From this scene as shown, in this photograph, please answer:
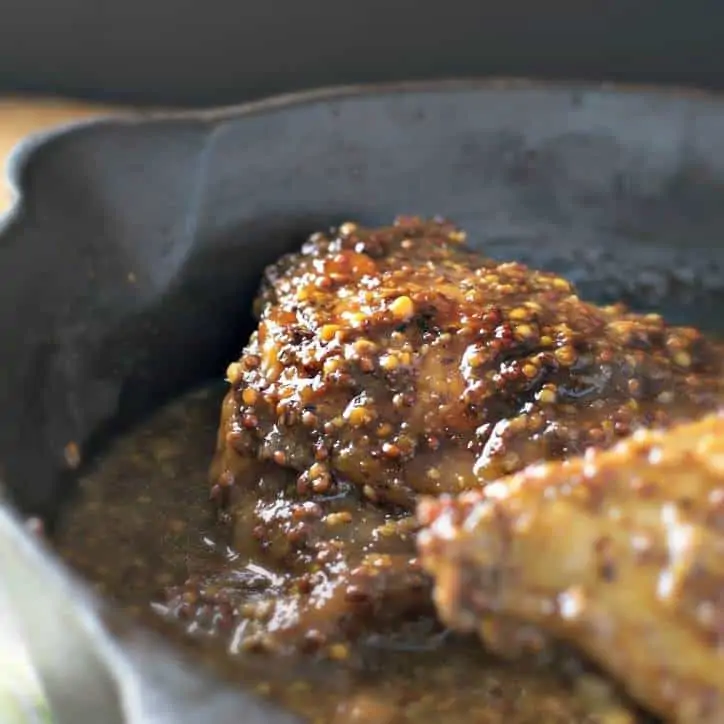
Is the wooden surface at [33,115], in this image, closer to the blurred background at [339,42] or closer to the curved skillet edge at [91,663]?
the blurred background at [339,42]

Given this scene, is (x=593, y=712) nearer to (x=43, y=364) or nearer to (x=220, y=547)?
(x=220, y=547)

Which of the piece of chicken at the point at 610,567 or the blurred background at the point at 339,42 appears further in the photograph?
the blurred background at the point at 339,42

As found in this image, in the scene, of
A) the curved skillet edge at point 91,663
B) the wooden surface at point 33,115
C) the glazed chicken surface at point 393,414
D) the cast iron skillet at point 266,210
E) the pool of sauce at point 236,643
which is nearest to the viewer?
the curved skillet edge at point 91,663

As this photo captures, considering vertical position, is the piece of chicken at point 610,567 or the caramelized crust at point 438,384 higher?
the piece of chicken at point 610,567

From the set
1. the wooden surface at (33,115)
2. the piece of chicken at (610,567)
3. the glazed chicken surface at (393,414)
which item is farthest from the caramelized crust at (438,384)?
the wooden surface at (33,115)

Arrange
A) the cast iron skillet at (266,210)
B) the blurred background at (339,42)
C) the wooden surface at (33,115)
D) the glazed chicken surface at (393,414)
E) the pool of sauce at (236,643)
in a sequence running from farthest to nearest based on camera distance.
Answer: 1. the blurred background at (339,42)
2. the wooden surface at (33,115)
3. the cast iron skillet at (266,210)
4. the glazed chicken surface at (393,414)
5. the pool of sauce at (236,643)

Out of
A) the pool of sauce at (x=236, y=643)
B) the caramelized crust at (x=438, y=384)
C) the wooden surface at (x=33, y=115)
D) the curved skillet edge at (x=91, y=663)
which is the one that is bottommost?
the pool of sauce at (x=236, y=643)

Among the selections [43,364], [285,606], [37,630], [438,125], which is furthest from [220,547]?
[438,125]
